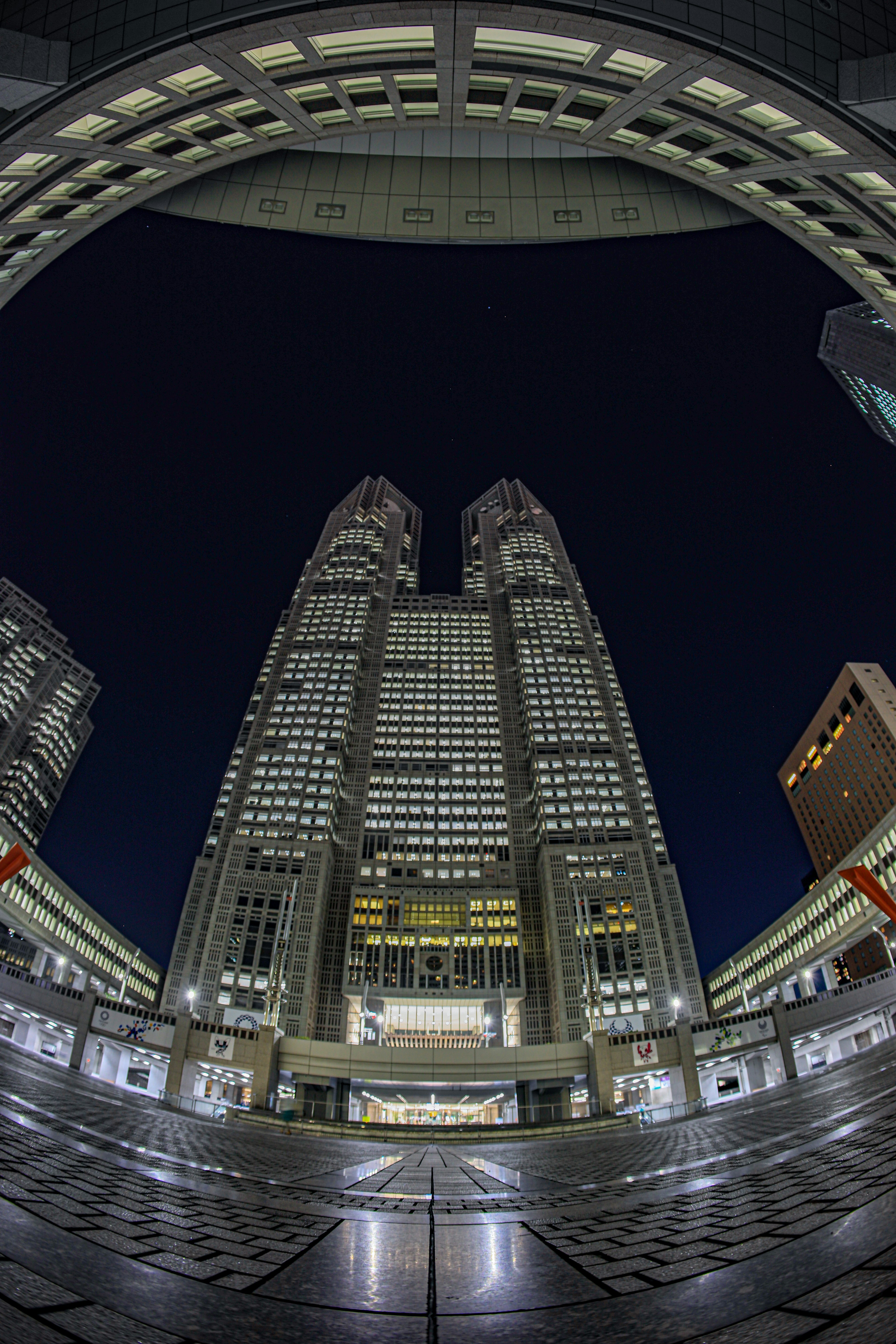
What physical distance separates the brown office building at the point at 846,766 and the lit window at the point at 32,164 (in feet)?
425

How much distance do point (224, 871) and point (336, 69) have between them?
320 feet

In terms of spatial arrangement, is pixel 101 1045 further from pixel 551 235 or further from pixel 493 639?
pixel 493 639

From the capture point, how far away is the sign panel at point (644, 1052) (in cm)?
5744

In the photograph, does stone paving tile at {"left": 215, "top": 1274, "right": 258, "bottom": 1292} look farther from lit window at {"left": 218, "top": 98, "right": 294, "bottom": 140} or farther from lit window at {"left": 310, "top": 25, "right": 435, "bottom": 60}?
lit window at {"left": 218, "top": 98, "right": 294, "bottom": 140}

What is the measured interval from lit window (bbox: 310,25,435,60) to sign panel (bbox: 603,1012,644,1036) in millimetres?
86267

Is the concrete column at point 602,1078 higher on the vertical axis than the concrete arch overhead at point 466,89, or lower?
lower

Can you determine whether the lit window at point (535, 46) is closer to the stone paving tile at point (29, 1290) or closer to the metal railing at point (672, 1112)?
the stone paving tile at point (29, 1290)

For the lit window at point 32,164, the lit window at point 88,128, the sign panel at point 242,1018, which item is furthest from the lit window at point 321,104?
the sign panel at point 242,1018

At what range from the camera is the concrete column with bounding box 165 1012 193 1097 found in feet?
182

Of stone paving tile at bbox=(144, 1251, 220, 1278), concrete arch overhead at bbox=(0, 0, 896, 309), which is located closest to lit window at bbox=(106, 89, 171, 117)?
concrete arch overhead at bbox=(0, 0, 896, 309)

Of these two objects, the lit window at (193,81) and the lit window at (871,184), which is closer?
the lit window at (193,81)

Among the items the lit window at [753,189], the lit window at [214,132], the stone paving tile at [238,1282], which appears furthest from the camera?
the lit window at [753,189]

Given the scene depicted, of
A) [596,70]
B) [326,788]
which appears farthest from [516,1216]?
[326,788]

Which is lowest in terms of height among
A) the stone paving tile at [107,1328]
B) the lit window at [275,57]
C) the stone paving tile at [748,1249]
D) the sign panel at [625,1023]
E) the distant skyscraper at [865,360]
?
the stone paving tile at [748,1249]
